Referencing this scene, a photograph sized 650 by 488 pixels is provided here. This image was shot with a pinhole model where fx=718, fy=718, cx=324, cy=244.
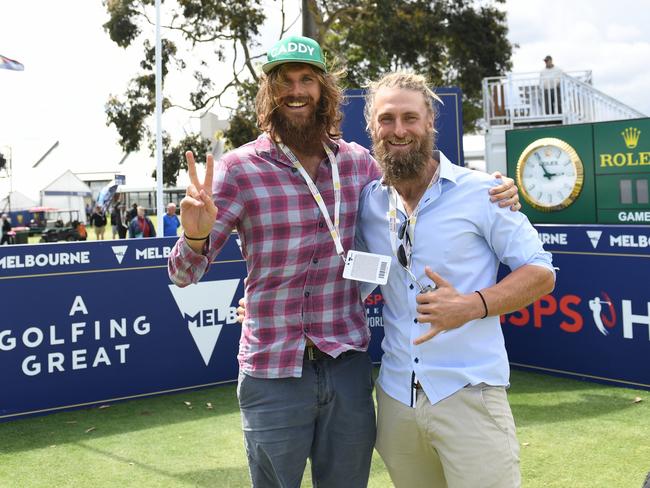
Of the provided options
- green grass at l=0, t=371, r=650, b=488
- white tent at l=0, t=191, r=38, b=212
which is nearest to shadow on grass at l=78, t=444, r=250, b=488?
green grass at l=0, t=371, r=650, b=488

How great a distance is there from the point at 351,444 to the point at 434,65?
21144 mm

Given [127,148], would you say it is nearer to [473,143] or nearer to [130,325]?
[473,143]

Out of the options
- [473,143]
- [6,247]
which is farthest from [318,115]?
[473,143]

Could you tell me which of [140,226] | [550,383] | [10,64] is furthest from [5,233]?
[550,383]

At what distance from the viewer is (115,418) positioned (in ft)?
17.7

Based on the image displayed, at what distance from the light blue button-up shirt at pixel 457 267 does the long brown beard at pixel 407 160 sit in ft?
0.22

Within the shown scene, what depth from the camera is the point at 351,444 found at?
2469 millimetres

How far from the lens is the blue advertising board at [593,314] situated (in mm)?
5734

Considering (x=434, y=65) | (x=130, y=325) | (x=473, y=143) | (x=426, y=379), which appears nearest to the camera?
(x=426, y=379)

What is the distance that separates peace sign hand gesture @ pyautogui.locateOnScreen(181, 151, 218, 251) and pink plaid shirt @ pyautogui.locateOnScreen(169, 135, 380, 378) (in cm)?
14

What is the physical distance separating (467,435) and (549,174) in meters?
10.2

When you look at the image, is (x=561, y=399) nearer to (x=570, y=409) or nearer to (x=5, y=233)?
(x=570, y=409)

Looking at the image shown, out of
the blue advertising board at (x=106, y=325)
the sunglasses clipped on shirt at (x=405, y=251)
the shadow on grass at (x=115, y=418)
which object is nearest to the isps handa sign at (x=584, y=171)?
the blue advertising board at (x=106, y=325)

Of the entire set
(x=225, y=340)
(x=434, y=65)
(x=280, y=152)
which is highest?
(x=434, y=65)
